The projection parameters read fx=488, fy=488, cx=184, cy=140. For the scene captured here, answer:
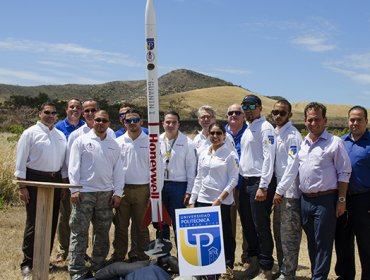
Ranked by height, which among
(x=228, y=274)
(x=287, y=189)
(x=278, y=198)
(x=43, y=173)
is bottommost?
(x=228, y=274)

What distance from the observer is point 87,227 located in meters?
6.51

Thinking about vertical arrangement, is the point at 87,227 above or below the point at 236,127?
below

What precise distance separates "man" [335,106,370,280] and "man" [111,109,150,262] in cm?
285

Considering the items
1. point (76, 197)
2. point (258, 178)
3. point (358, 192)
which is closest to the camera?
point (358, 192)

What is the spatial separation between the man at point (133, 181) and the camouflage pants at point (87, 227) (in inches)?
24.5

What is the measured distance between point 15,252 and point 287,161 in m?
4.77

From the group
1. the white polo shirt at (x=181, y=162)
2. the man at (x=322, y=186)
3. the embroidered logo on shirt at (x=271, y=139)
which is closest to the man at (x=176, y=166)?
the white polo shirt at (x=181, y=162)

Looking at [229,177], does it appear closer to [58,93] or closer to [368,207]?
[368,207]

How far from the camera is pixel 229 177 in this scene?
6699mm

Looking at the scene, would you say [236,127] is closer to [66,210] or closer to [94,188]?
[94,188]

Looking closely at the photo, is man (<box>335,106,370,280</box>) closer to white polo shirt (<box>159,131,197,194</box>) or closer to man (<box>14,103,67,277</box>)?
white polo shirt (<box>159,131,197,194</box>)

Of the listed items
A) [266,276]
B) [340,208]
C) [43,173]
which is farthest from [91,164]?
[340,208]

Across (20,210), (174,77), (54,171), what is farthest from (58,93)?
(54,171)

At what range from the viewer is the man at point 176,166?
7.41 metres
